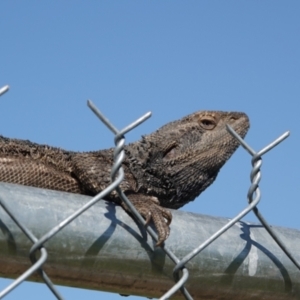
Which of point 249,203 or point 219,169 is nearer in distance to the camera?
point 249,203

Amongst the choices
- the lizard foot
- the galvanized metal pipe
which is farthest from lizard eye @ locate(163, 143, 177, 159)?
the galvanized metal pipe

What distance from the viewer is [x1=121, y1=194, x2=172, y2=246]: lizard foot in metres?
3.16

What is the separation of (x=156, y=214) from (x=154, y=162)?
3.19 m

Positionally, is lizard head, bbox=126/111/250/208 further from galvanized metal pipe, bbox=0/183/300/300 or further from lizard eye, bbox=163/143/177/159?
galvanized metal pipe, bbox=0/183/300/300

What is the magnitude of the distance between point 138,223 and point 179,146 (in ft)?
13.8

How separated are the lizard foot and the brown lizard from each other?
124cm

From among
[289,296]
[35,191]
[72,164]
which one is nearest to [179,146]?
[72,164]

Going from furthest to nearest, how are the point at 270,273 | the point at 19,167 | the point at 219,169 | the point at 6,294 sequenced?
the point at 219,169 < the point at 19,167 < the point at 270,273 < the point at 6,294

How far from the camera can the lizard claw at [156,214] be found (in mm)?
3155

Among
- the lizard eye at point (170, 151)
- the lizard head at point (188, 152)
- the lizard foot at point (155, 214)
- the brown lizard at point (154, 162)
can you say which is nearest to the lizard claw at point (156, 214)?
the lizard foot at point (155, 214)

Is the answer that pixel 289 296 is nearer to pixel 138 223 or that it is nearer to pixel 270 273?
pixel 270 273

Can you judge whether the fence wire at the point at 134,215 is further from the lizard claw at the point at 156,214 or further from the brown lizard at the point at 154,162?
the brown lizard at the point at 154,162

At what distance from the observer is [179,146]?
7320mm

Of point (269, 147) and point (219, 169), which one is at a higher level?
point (269, 147)
